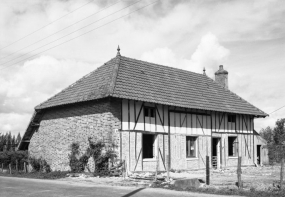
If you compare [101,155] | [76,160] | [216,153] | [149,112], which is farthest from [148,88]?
[216,153]

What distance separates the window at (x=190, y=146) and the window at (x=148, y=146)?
127 inches

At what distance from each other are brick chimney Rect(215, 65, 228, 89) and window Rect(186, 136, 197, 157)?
30.9ft

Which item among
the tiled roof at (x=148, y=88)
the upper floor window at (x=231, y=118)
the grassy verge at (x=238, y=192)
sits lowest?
the grassy verge at (x=238, y=192)

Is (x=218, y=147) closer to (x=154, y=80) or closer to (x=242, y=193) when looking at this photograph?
(x=154, y=80)

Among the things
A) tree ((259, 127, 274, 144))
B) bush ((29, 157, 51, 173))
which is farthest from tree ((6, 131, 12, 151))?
tree ((259, 127, 274, 144))

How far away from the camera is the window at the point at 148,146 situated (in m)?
23.7

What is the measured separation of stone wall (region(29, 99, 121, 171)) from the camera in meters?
22.0

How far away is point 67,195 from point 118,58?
13.9m

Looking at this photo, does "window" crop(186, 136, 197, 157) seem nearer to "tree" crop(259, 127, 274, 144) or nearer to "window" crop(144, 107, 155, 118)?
"window" crop(144, 107, 155, 118)

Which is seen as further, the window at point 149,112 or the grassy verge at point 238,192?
the window at point 149,112

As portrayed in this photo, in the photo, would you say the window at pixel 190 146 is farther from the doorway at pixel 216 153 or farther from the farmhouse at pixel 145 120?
the doorway at pixel 216 153

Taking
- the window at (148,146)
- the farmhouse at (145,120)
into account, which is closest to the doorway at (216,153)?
the farmhouse at (145,120)

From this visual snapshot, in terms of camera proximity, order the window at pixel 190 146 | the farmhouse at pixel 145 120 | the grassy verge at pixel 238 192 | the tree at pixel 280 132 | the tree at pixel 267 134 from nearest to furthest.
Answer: the grassy verge at pixel 238 192 < the farmhouse at pixel 145 120 < the window at pixel 190 146 < the tree at pixel 280 132 < the tree at pixel 267 134

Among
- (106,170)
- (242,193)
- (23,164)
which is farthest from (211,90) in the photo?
(242,193)
